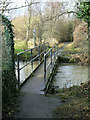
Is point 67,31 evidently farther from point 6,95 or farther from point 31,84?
point 6,95

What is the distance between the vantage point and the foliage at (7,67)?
3.27m

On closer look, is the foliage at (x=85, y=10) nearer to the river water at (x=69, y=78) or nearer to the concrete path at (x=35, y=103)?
the river water at (x=69, y=78)

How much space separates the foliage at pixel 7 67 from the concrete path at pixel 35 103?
264 millimetres

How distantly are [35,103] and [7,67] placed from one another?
93 centimetres

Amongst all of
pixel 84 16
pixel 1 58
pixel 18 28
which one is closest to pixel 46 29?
pixel 18 28

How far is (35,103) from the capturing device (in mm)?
3625

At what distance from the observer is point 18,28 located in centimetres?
1349

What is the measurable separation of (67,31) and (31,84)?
13.5 m

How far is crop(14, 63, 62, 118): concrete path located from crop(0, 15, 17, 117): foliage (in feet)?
0.87

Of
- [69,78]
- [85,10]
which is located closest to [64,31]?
[69,78]

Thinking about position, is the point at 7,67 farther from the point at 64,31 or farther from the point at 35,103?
the point at 64,31

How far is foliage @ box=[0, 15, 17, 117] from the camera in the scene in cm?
327

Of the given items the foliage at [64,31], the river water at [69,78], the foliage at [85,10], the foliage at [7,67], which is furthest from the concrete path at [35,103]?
the foliage at [64,31]

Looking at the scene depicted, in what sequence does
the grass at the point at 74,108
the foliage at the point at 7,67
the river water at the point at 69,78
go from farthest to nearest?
the river water at the point at 69,78 → the foliage at the point at 7,67 → the grass at the point at 74,108
